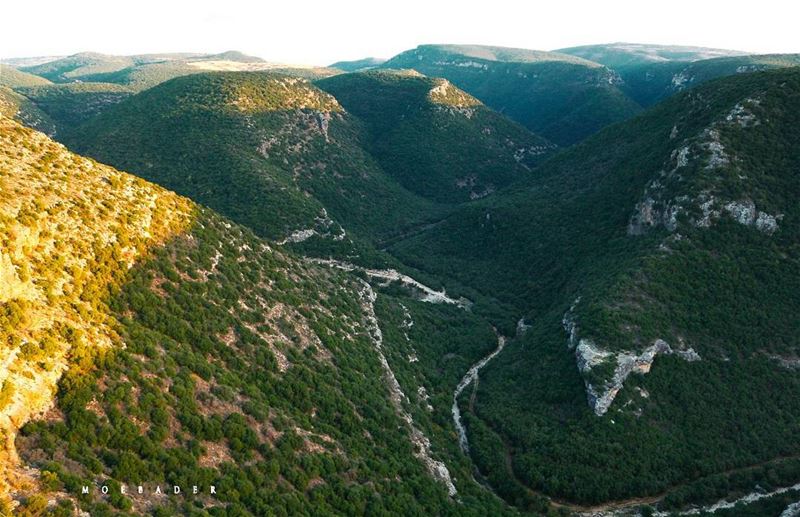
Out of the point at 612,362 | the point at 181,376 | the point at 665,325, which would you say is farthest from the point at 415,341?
the point at 181,376

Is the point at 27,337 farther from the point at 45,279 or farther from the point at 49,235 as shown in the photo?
the point at 49,235

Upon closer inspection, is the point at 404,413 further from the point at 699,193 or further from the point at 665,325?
the point at 699,193

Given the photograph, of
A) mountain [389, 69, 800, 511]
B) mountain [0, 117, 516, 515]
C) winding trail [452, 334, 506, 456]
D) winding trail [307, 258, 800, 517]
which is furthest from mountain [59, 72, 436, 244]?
winding trail [307, 258, 800, 517]

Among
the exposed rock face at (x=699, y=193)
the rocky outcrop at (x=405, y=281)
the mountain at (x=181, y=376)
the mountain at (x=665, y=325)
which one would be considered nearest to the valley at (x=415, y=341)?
the mountain at (x=181, y=376)

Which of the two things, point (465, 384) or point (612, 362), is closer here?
point (612, 362)

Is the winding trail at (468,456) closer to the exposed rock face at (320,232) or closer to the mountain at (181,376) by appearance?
the mountain at (181,376)

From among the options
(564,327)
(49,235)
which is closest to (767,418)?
(564,327)
